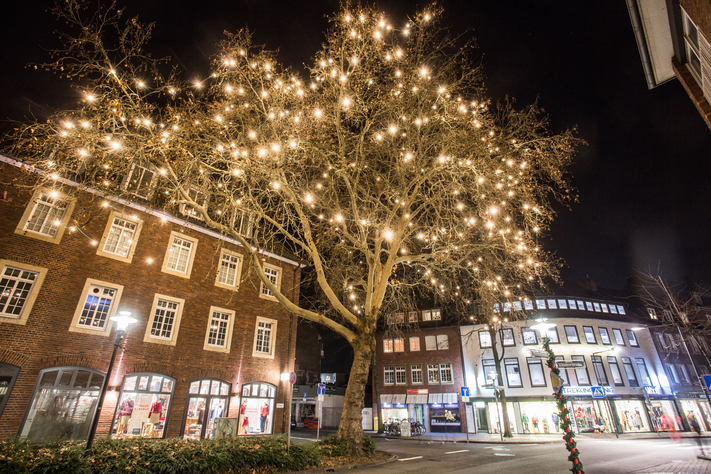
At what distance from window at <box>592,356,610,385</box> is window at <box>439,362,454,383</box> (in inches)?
477

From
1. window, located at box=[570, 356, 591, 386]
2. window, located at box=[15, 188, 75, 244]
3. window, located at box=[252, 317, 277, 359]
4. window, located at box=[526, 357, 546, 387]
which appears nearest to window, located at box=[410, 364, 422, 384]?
window, located at box=[526, 357, 546, 387]

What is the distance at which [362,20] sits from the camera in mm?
9789

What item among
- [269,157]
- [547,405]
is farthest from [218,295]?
[547,405]

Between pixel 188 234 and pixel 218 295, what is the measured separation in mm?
3440

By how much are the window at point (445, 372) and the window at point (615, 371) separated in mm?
Answer: 13594

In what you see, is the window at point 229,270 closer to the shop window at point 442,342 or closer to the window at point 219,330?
the window at point 219,330

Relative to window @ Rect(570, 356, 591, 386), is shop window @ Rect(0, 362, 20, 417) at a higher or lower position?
lower

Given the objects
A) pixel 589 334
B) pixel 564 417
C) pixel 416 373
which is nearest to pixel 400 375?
pixel 416 373

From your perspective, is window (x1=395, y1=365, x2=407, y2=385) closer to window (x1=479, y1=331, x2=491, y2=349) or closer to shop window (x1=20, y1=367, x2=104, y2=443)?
window (x1=479, y1=331, x2=491, y2=349)

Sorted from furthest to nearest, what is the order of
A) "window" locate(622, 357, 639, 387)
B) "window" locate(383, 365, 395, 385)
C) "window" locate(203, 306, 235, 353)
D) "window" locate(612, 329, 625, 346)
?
"window" locate(383, 365, 395, 385) < "window" locate(612, 329, 625, 346) < "window" locate(622, 357, 639, 387) < "window" locate(203, 306, 235, 353)

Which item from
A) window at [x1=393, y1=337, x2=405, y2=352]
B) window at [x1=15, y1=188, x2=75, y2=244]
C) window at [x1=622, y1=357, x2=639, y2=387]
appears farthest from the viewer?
window at [x1=393, y1=337, x2=405, y2=352]

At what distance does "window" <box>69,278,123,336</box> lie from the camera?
12.3 meters

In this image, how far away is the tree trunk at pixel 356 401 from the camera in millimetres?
10921

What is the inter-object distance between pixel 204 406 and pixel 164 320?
14.1 ft
